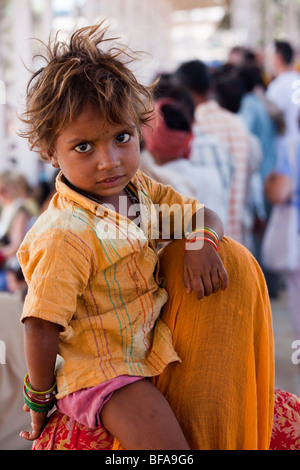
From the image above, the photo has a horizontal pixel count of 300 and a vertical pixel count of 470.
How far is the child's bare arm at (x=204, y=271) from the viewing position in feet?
4.28

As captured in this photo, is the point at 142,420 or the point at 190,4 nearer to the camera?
the point at 142,420

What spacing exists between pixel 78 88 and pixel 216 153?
2364 mm

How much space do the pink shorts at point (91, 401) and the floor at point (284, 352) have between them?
2.54 metres

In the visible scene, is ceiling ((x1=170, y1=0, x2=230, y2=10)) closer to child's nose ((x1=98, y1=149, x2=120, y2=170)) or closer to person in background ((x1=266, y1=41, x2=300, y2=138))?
person in background ((x1=266, y1=41, x2=300, y2=138))

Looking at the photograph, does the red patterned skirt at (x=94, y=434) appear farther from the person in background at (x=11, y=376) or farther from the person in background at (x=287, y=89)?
the person in background at (x=287, y=89)

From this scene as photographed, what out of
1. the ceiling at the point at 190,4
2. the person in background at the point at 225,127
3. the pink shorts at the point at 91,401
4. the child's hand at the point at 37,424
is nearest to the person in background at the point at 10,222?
the person in background at the point at 225,127

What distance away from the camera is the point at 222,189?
343 centimetres

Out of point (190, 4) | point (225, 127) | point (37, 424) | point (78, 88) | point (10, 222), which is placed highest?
point (190, 4)

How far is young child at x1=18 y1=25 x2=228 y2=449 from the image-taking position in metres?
1.18

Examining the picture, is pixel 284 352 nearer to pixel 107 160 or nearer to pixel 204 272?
pixel 204 272

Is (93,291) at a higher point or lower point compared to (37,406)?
higher

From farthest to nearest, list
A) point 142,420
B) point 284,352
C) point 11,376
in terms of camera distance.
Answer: point 284,352 → point 11,376 → point 142,420

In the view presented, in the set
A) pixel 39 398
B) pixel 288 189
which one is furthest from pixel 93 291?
pixel 288 189

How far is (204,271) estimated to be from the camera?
1.31 meters
